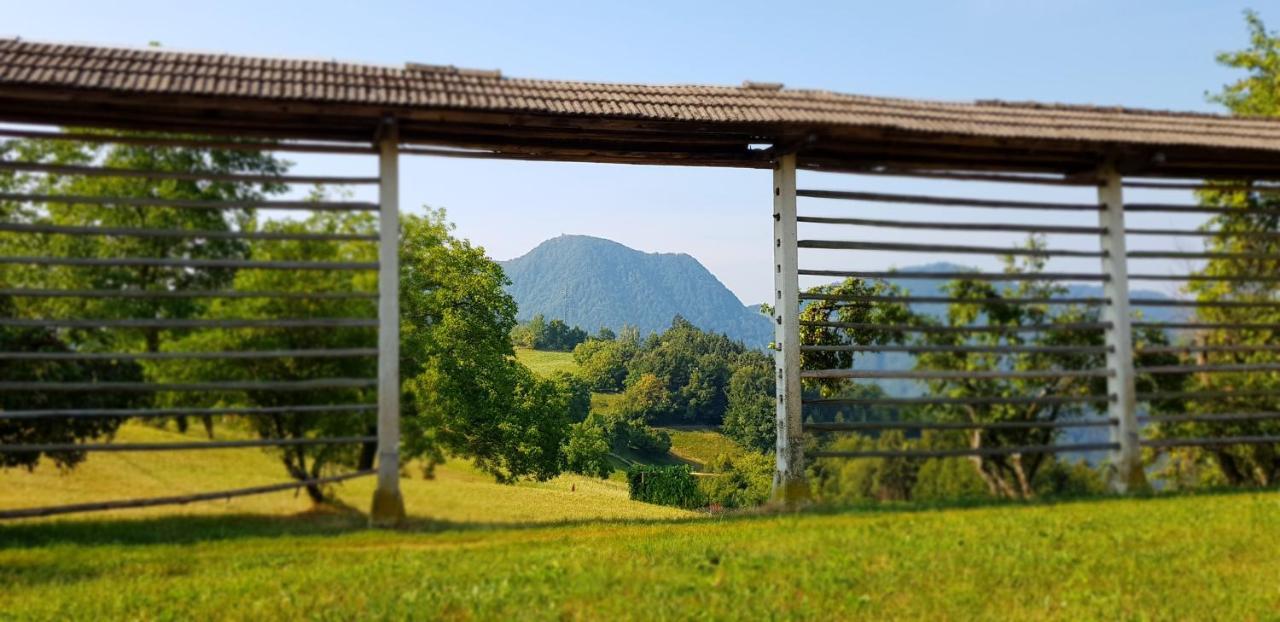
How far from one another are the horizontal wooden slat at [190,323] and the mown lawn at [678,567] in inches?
67.5

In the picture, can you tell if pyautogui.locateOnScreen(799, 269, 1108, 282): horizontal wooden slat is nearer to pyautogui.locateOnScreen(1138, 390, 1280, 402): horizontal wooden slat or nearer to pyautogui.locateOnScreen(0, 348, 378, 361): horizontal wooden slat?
pyautogui.locateOnScreen(1138, 390, 1280, 402): horizontal wooden slat

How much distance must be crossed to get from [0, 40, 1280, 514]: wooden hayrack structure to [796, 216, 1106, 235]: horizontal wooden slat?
0.07 ft

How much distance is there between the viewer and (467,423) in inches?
557

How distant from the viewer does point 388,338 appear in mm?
8070

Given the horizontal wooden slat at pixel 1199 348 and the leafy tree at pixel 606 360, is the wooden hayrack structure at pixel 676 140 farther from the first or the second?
the leafy tree at pixel 606 360

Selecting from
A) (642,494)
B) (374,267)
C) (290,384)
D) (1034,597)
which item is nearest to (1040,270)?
(1034,597)

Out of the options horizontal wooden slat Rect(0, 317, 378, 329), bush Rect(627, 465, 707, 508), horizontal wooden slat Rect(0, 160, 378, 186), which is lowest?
bush Rect(627, 465, 707, 508)

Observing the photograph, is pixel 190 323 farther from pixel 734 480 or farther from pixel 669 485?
pixel 734 480

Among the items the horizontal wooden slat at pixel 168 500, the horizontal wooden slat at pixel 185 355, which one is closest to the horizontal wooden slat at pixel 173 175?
the horizontal wooden slat at pixel 185 355

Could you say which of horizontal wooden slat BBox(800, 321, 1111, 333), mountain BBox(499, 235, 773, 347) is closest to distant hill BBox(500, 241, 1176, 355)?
mountain BBox(499, 235, 773, 347)

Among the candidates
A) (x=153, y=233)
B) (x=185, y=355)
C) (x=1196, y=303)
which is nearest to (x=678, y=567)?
(x=185, y=355)

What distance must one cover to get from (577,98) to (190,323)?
4152 millimetres

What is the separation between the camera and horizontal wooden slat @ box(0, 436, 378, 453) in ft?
24.9

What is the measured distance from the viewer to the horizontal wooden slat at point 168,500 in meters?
7.48
